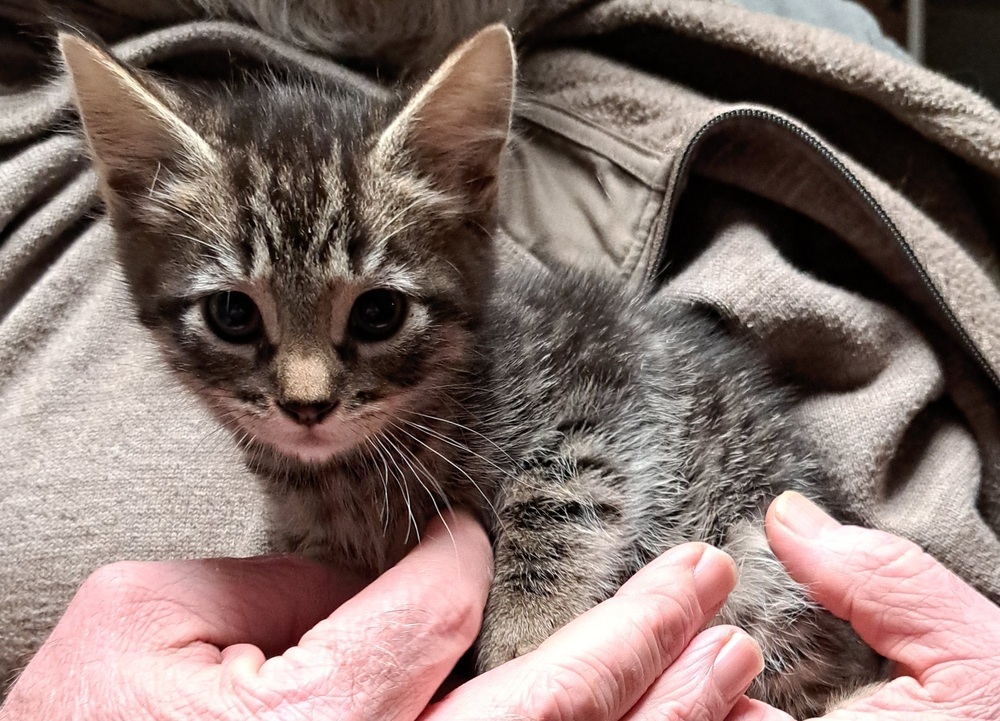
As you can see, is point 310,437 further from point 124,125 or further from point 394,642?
point 124,125

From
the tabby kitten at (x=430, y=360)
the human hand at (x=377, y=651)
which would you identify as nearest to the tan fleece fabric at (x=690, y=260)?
the tabby kitten at (x=430, y=360)

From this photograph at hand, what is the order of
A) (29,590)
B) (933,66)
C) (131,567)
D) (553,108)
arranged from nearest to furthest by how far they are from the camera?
1. (131,567)
2. (29,590)
3. (553,108)
4. (933,66)

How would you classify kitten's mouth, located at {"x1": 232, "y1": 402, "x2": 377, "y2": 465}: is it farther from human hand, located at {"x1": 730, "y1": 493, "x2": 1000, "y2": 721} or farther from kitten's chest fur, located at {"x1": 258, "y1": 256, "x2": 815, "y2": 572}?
human hand, located at {"x1": 730, "y1": 493, "x2": 1000, "y2": 721}

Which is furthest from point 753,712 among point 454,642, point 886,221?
point 886,221

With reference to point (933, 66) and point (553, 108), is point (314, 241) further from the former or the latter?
point (933, 66)

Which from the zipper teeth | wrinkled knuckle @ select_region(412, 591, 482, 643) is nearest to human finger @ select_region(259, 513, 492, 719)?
wrinkled knuckle @ select_region(412, 591, 482, 643)

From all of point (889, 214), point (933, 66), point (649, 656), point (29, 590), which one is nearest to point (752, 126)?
point (889, 214)

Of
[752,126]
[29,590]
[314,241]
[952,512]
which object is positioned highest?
[752,126]
